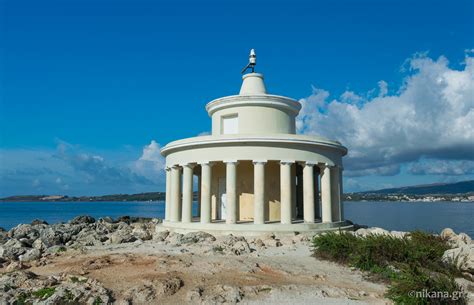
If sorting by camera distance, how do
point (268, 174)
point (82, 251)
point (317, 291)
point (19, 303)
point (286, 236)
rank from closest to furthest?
point (19, 303)
point (317, 291)
point (82, 251)
point (286, 236)
point (268, 174)

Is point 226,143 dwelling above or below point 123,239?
above

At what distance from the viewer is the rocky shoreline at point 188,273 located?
Answer: 10578mm

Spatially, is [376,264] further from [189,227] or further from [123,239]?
[123,239]

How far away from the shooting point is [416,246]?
568 inches

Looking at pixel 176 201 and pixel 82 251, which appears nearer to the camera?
pixel 82 251

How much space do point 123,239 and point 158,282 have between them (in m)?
9.87

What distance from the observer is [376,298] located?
10.6m

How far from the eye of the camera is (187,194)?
74.8ft

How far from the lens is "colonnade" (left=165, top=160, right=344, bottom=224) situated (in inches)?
831

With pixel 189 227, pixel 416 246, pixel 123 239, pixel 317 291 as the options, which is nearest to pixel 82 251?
pixel 123 239

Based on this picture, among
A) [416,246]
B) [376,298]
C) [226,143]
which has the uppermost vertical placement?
[226,143]

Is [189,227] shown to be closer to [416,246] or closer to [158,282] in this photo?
[158,282]

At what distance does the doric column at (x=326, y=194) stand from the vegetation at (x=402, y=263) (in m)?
5.91

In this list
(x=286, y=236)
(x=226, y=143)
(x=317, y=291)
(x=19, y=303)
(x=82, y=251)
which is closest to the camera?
(x=19, y=303)
